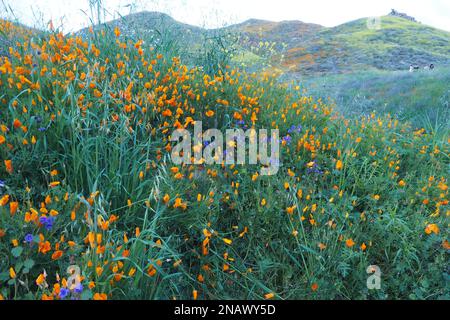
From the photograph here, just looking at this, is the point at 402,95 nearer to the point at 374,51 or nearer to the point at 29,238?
the point at 29,238

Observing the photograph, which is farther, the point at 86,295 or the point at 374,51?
the point at 374,51

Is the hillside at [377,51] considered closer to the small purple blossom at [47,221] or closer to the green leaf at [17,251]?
the small purple blossom at [47,221]

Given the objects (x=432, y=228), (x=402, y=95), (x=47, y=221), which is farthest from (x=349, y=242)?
(x=402, y=95)

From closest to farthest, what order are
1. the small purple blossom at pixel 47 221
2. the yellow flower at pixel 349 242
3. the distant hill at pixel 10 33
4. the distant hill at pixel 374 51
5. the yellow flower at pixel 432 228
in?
the small purple blossom at pixel 47 221
the yellow flower at pixel 349 242
the yellow flower at pixel 432 228
the distant hill at pixel 10 33
the distant hill at pixel 374 51

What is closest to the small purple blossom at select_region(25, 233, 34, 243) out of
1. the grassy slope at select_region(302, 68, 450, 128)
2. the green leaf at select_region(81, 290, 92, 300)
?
the green leaf at select_region(81, 290, 92, 300)

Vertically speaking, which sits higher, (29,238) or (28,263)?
(29,238)

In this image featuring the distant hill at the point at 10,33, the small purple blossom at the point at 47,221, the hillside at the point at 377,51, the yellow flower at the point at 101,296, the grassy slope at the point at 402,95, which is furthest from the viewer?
the hillside at the point at 377,51

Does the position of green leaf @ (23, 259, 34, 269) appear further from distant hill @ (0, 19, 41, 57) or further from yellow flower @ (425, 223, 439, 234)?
distant hill @ (0, 19, 41, 57)

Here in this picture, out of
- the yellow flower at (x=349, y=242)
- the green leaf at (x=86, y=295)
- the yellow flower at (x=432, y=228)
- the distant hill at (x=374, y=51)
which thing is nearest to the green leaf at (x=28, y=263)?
the green leaf at (x=86, y=295)

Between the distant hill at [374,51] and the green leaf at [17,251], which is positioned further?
the distant hill at [374,51]

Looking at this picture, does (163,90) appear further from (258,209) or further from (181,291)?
(181,291)

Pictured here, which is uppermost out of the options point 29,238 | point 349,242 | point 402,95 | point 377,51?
point 377,51

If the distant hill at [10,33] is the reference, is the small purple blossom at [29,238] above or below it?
below

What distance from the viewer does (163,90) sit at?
129 inches
